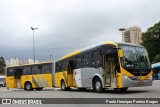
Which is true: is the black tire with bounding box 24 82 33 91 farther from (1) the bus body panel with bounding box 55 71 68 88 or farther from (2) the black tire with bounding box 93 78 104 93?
(2) the black tire with bounding box 93 78 104 93

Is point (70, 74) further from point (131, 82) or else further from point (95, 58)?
point (131, 82)

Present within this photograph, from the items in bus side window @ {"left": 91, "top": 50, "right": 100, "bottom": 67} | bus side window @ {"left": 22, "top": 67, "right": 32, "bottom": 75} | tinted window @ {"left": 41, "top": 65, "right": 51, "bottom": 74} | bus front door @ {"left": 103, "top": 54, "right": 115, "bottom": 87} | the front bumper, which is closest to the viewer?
the front bumper

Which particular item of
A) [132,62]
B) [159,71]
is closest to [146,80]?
[132,62]

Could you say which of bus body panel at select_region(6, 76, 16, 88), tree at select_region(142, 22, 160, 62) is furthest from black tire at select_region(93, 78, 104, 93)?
tree at select_region(142, 22, 160, 62)

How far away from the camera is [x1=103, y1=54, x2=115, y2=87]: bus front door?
711 inches

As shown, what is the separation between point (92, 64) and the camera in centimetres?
2038

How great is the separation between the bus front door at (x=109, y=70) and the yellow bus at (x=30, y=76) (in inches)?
512

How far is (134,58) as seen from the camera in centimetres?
1762

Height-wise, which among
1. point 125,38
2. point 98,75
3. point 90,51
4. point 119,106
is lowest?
point 119,106

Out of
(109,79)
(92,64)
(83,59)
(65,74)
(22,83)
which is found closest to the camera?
(109,79)

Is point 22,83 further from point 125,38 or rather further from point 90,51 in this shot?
point 125,38

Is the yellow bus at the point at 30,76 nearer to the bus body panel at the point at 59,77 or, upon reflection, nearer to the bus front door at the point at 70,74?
the bus body panel at the point at 59,77

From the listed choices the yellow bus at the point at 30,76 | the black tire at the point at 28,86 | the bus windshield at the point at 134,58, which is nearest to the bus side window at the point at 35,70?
the yellow bus at the point at 30,76

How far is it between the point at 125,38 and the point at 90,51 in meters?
78.6
